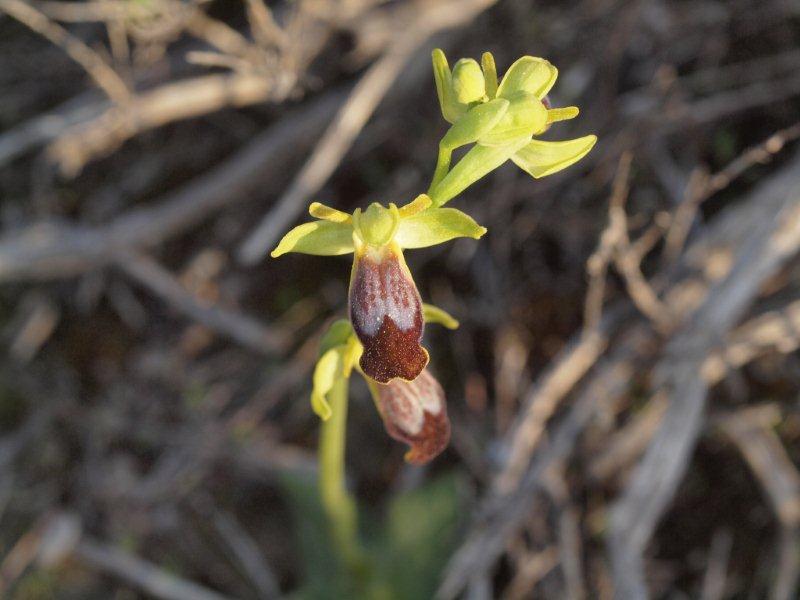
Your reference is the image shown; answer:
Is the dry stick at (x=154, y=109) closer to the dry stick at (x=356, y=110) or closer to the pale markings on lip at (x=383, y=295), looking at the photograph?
the dry stick at (x=356, y=110)

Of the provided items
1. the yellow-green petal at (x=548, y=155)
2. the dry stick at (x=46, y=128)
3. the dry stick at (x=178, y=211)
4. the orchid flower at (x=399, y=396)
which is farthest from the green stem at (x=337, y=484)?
the dry stick at (x=46, y=128)

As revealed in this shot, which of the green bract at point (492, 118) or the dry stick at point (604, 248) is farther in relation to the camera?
the dry stick at point (604, 248)

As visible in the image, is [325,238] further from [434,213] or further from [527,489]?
[527,489]

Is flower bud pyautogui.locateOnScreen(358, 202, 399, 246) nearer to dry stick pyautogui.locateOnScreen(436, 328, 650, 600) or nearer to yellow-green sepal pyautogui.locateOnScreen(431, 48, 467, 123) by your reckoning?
yellow-green sepal pyautogui.locateOnScreen(431, 48, 467, 123)

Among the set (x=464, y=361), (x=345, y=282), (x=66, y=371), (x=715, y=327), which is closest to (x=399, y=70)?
(x=345, y=282)

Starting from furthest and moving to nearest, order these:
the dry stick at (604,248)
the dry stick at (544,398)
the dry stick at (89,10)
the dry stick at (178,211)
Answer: the dry stick at (178,211)
the dry stick at (89,10)
the dry stick at (544,398)
the dry stick at (604,248)

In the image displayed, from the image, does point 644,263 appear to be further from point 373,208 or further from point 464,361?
point 373,208
